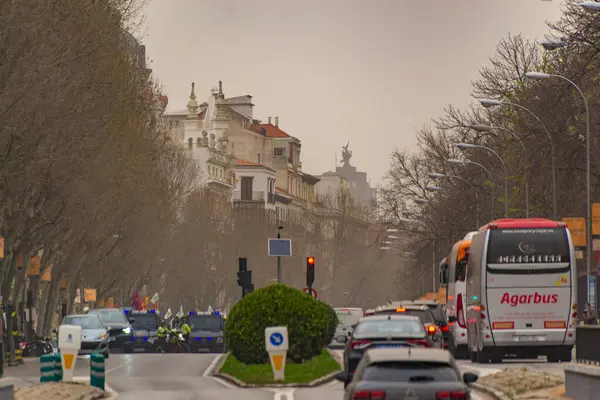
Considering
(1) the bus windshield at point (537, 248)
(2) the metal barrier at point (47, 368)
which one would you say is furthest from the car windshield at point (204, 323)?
(2) the metal barrier at point (47, 368)

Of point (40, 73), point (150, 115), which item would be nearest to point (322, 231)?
point (150, 115)

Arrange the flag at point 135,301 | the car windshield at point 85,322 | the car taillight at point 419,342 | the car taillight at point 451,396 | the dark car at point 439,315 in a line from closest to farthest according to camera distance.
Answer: the car taillight at point 451,396, the car taillight at point 419,342, the dark car at point 439,315, the car windshield at point 85,322, the flag at point 135,301

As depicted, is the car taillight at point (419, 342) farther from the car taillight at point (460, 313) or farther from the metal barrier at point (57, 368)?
the car taillight at point (460, 313)

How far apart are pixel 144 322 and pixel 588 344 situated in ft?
157

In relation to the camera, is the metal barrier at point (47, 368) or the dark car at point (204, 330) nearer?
Answer: the metal barrier at point (47, 368)

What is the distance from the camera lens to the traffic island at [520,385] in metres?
28.1

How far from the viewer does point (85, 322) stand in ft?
185

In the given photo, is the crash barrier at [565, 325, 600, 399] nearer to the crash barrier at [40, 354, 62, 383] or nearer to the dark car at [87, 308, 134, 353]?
the crash barrier at [40, 354, 62, 383]

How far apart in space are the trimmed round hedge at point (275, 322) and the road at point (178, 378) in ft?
3.78

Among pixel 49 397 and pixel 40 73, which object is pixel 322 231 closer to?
pixel 40 73

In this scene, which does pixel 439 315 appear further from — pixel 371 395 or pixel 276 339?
pixel 371 395

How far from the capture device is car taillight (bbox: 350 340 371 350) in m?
30.5

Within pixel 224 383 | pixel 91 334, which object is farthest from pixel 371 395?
pixel 91 334

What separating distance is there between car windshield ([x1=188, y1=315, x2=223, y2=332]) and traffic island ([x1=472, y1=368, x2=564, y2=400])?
39212 millimetres
